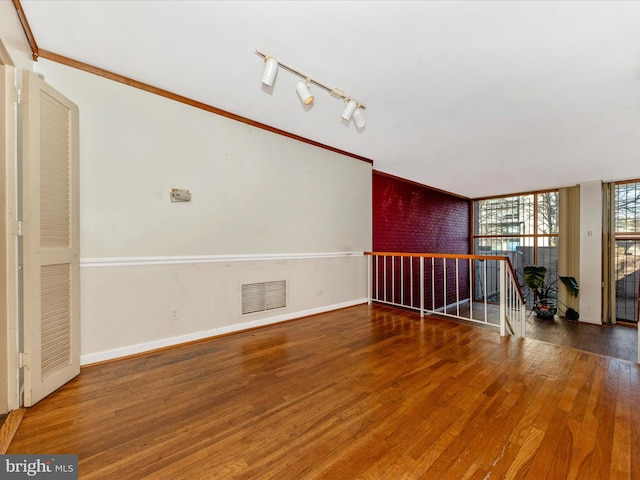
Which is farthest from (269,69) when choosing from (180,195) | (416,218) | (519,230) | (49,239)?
(519,230)

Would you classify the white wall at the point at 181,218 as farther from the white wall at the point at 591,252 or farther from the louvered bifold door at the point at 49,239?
the white wall at the point at 591,252

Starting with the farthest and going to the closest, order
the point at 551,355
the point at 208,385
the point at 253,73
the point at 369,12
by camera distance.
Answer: the point at 551,355
the point at 253,73
the point at 208,385
the point at 369,12

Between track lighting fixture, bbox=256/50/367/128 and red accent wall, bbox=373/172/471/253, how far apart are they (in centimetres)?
253

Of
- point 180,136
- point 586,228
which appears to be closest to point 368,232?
point 180,136

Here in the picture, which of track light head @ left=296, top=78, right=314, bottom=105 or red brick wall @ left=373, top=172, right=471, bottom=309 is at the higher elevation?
track light head @ left=296, top=78, right=314, bottom=105

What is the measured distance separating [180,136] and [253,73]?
39.0 inches

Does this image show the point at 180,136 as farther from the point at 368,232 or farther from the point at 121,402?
the point at 368,232

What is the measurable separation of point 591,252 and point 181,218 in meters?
7.65

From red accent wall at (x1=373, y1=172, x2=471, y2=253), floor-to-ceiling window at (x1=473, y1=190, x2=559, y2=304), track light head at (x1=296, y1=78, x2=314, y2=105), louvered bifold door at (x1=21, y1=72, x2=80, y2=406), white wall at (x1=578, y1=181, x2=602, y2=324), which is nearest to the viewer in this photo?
louvered bifold door at (x1=21, y1=72, x2=80, y2=406)

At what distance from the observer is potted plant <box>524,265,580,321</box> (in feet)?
19.2

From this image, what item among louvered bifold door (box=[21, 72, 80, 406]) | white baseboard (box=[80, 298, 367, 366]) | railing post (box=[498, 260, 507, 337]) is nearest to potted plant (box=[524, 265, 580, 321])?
railing post (box=[498, 260, 507, 337])

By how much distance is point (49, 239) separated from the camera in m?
1.89

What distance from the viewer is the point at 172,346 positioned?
265cm

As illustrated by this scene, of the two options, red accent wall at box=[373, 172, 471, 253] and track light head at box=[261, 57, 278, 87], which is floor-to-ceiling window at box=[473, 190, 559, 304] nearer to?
red accent wall at box=[373, 172, 471, 253]
